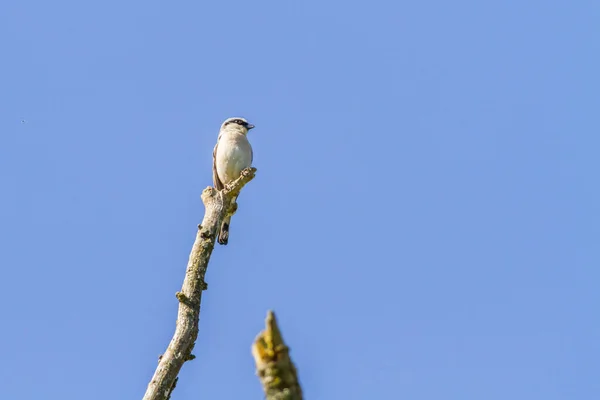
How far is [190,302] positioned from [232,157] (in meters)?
7.74

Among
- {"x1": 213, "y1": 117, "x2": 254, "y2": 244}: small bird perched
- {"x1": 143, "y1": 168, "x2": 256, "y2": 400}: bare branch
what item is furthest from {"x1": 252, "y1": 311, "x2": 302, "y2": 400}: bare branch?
{"x1": 213, "y1": 117, "x2": 254, "y2": 244}: small bird perched

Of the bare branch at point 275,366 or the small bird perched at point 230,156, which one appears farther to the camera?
the small bird perched at point 230,156

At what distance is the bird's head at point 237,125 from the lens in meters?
17.0

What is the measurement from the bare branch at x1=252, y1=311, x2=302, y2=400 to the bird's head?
13.4 m

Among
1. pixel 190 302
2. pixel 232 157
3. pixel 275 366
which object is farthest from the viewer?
pixel 232 157

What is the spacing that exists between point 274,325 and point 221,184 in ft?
42.6

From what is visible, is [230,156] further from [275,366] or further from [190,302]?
[275,366]

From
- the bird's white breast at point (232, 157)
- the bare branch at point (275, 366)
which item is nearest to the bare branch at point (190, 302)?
the bare branch at point (275, 366)

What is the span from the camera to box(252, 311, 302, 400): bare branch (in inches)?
133

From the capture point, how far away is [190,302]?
8031mm

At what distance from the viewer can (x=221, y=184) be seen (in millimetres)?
16266

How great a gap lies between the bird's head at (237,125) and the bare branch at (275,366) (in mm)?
13432

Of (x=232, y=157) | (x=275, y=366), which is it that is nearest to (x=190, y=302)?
(x=275, y=366)

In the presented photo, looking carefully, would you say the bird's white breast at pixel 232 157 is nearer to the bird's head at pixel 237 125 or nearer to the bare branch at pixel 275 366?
the bird's head at pixel 237 125
